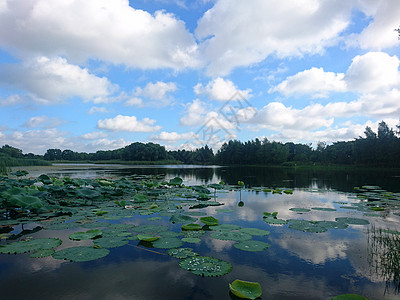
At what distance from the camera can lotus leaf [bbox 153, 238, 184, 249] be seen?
13.6 ft

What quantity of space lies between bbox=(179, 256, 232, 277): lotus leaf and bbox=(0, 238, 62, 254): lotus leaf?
7.86ft

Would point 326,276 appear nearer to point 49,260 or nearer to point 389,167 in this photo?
point 49,260

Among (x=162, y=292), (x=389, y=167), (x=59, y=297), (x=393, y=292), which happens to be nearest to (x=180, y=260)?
(x=162, y=292)

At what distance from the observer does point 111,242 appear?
427cm

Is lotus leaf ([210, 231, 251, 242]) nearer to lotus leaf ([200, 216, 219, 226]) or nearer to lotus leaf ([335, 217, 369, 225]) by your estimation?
lotus leaf ([200, 216, 219, 226])

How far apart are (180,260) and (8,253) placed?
9.30 feet

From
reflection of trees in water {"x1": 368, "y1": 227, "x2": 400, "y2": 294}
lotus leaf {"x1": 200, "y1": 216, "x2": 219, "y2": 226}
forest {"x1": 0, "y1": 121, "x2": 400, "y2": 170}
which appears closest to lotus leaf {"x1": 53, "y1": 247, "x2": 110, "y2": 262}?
lotus leaf {"x1": 200, "y1": 216, "x2": 219, "y2": 226}

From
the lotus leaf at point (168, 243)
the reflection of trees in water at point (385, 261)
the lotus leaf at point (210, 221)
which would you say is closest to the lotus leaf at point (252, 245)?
the lotus leaf at point (168, 243)

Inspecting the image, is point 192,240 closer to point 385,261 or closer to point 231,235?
point 231,235

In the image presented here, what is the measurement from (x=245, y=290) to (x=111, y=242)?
2.66 meters

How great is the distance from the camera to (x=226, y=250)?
13.4 feet

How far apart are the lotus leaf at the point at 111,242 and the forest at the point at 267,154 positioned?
2498 cm

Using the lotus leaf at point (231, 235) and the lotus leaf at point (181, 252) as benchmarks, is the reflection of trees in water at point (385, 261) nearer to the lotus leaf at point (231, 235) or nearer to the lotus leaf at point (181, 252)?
the lotus leaf at point (231, 235)

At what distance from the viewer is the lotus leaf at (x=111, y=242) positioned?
4121mm
